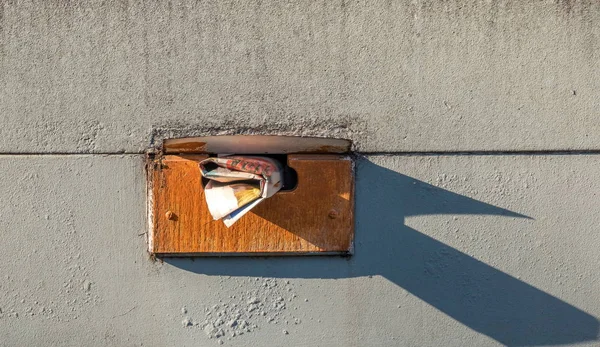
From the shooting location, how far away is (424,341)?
10.5ft

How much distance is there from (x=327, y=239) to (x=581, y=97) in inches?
61.5

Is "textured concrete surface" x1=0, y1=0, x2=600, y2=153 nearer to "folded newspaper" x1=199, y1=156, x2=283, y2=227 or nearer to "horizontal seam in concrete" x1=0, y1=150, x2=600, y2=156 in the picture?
"horizontal seam in concrete" x1=0, y1=150, x2=600, y2=156

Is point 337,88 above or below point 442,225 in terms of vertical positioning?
above

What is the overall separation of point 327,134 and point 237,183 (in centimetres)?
60

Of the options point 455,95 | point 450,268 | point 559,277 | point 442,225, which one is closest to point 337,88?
point 455,95

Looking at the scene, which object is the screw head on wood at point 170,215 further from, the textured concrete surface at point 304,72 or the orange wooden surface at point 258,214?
the textured concrete surface at point 304,72

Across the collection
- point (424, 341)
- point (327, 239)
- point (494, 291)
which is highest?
point (327, 239)

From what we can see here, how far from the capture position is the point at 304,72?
3.13 metres

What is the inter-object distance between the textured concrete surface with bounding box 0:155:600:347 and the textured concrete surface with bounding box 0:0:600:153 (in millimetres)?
181

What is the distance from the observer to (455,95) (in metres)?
3.17

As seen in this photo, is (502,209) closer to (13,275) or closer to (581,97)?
(581,97)

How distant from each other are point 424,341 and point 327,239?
2.57 ft

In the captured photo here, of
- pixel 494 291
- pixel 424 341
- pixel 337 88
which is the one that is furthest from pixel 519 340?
pixel 337 88

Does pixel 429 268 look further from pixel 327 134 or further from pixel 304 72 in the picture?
pixel 304 72
